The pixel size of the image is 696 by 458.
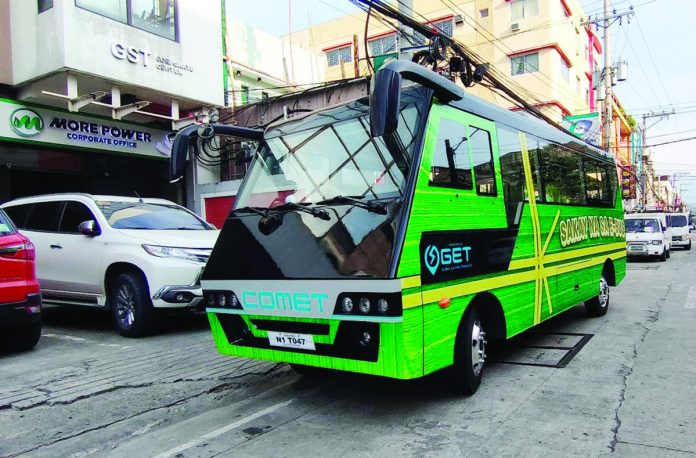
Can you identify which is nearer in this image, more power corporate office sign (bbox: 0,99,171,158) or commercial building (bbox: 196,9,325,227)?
more power corporate office sign (bbox: 0,99,171,158)

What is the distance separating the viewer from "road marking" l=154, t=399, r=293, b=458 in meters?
3.72

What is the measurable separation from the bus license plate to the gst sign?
3.49 ft

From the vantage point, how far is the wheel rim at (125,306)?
7238 millimetres

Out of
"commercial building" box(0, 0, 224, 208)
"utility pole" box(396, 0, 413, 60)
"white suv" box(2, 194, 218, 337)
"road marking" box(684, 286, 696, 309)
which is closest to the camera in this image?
"white suv" box(2, 194, 218, 337)

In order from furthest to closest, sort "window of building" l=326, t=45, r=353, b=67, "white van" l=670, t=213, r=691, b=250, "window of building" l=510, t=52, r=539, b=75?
→ "window of building" l=326, t=45, r=353, b=67, "white van" l=670, t=213, r=691, b=250, "window of building" l=510, t=52, r=539, b=75

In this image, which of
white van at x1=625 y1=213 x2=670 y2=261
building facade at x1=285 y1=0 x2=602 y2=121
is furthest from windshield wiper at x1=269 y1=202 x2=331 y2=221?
building facade at x1=285 y1=0 x2=602 y2=121

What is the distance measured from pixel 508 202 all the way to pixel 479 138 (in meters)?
0.77

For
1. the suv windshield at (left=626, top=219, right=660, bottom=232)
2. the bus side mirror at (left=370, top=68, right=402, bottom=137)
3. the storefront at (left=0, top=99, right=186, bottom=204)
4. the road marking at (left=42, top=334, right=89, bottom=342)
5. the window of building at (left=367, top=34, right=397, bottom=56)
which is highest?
the window of building at (left=367, top=34, right=397, bottom=56)

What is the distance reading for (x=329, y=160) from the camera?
4.74 m

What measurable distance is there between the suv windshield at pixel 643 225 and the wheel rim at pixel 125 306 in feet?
65.8

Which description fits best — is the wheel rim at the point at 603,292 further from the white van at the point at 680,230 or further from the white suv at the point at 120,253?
the white van at the point at 680,230

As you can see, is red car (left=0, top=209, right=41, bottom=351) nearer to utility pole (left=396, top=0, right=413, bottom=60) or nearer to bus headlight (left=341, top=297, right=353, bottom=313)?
bus headlight (left=341, top=297, right=353, bottom=313)

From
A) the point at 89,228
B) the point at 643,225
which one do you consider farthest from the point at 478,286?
the point at 643,225

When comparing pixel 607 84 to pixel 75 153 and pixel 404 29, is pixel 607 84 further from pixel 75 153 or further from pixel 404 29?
pixel 75 153
